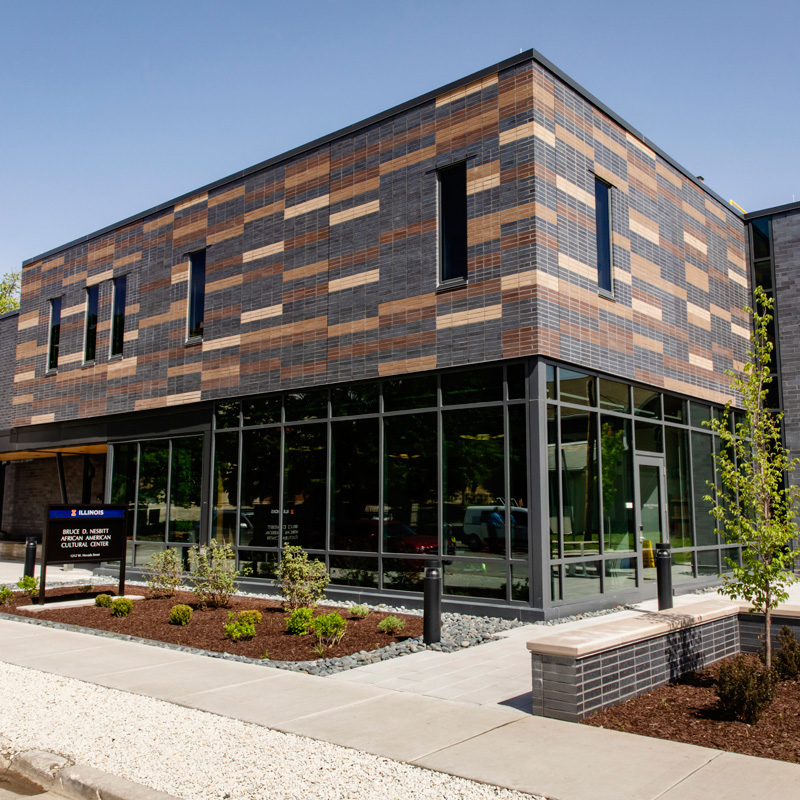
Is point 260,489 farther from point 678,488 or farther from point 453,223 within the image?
point 678,488

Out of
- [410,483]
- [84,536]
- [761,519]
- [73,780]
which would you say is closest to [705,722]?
[761,519]

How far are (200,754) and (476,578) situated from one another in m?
7.59

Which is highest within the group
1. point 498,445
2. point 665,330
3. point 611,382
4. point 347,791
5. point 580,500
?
point 665,330

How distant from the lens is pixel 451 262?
14.0m

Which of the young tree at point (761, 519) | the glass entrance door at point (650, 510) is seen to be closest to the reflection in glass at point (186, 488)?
the glass entrance door at point (650, 510)

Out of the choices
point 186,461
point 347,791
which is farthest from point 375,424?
point 347,791

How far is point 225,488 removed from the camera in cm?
1752

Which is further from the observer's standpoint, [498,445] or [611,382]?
[611,382]

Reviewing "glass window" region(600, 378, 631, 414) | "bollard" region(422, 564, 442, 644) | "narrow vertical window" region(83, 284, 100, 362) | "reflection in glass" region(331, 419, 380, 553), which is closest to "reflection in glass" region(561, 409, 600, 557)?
"glass window" region(600, 378, 631, 414)

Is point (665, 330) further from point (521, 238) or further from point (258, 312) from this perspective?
point (258, 312)

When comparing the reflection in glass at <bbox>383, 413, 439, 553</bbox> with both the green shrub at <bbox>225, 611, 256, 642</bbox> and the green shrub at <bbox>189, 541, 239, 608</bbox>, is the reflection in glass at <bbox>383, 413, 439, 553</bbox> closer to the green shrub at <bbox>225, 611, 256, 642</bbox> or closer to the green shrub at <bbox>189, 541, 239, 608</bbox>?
the green shrub at <bbox>189, 541, 239, 608</bbox>

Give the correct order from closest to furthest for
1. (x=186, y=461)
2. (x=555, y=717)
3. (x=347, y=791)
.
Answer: (x=347, y=791) < (x=555, y=717) < (x=186, y=461)

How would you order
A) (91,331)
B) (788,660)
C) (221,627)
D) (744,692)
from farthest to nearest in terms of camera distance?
(91,331) < (221,627) < (788,660) < (744,692)

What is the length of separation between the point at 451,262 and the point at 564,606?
6.18m
